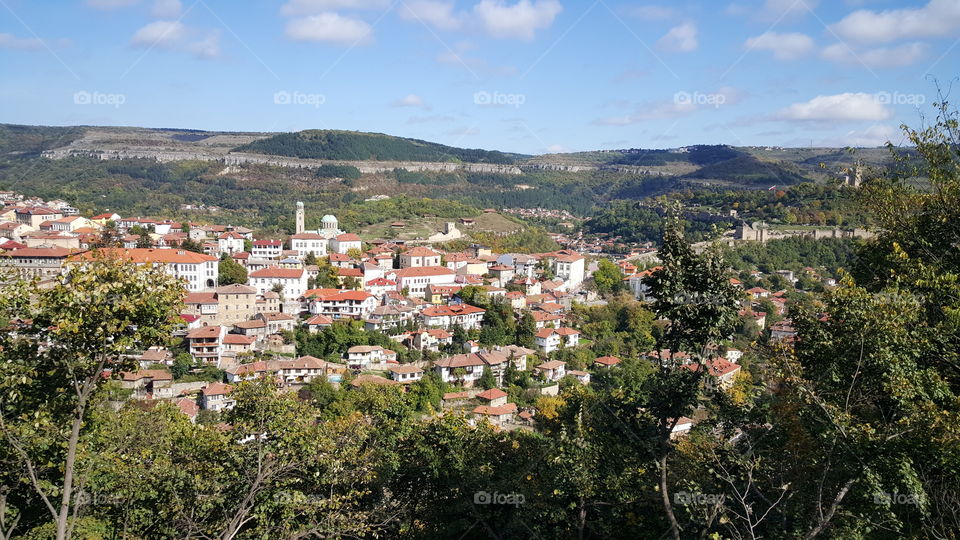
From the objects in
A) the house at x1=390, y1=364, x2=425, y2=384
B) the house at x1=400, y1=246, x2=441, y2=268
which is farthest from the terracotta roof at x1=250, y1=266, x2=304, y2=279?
the house at x1=390, y1=364, x2=425, y2=384

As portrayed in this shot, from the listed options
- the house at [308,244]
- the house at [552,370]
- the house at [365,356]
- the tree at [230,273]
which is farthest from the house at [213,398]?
the house at [308,244]

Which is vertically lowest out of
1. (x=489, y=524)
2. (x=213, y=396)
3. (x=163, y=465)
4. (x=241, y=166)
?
(x=213, y=396)

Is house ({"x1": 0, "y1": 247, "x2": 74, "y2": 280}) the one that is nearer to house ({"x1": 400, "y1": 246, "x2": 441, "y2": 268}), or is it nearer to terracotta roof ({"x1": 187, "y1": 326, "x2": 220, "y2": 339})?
terracotta roof ({"x1": 187, "y1": 326, "x2": 220, "y2": 339})

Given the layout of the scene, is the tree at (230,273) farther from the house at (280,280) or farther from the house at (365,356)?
the house at (365,356)

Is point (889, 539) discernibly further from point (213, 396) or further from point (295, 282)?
point (295, 282)

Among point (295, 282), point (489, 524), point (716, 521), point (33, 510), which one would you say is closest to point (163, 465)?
point (33, 510)

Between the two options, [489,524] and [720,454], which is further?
[489,524]
